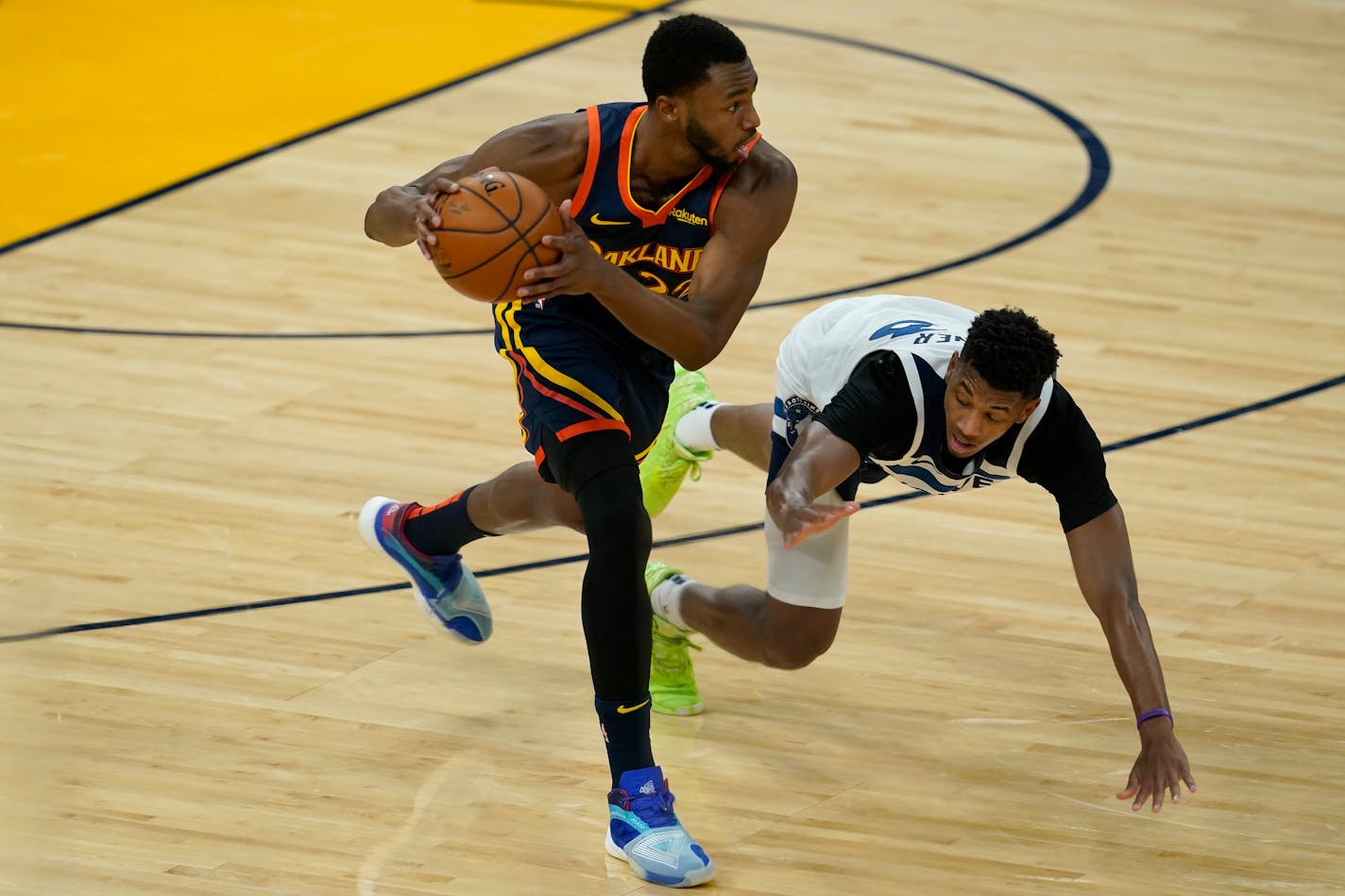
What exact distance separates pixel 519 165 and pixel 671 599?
1.21 meters

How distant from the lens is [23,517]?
5.72 meters

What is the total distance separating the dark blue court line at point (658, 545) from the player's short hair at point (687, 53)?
1794 millimetres

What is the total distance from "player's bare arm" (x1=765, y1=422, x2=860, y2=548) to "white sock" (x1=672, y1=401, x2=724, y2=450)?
107cm

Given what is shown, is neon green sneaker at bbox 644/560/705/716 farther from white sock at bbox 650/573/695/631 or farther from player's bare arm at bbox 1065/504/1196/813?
player's bare arm at bbox 1065/504/1196/813

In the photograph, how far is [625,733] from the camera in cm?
417

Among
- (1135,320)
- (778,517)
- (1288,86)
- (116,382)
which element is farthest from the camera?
(1288,86)

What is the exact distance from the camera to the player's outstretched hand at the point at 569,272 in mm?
3850

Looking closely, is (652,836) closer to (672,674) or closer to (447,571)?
(672,674)

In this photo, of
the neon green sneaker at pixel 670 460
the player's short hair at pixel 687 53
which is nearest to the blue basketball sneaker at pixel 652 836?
the neon green sneaker at pixel 670 460

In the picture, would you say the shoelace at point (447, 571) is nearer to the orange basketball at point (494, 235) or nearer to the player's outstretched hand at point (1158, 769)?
the orange basketball at point (494, 235)

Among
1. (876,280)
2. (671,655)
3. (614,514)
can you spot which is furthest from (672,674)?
(876,280)

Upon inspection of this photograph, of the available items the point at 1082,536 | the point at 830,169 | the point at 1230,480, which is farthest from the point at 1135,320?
the point at 1082,536

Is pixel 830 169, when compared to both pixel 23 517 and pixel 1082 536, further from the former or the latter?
pixel 1082 536

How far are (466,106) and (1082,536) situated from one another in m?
6.55
